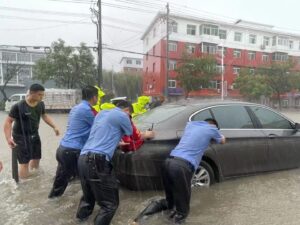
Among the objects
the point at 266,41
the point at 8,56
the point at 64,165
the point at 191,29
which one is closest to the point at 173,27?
the point at 191,29

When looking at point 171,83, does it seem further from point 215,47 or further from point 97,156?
point 97,156

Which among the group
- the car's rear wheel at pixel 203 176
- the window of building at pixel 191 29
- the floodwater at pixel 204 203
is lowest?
the floodwater at pixel 204 203

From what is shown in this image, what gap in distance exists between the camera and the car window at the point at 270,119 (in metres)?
5.54

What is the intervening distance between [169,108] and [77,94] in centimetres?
2637

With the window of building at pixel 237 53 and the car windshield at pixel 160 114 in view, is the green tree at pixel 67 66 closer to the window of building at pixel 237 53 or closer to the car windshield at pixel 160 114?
the window of building at pixel 237 53

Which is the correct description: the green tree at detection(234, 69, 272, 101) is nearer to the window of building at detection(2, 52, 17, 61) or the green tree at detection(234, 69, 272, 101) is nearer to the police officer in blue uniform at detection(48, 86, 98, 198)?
the window of building at detection(2, 52, 17, 61)

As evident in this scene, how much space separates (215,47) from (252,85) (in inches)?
333

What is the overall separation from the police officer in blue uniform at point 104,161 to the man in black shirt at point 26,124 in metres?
2.43

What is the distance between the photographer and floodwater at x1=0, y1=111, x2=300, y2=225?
4102 millimetres

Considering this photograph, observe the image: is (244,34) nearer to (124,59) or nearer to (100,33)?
(100,33)

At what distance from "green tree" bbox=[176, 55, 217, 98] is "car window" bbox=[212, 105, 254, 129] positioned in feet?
96.5

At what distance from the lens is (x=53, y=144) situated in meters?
10.4

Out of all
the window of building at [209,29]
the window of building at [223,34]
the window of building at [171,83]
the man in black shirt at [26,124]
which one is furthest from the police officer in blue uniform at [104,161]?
the window of building at [223,34]

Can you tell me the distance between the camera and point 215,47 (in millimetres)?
44312
